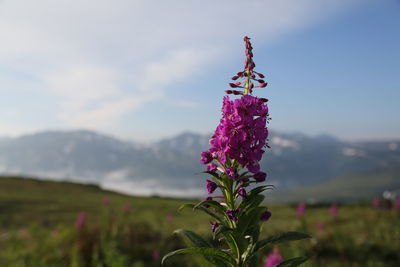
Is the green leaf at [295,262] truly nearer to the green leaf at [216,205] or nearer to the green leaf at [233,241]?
the green leaf at [233,241]

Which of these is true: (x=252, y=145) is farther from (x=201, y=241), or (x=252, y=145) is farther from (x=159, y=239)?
(x=159, y=239)

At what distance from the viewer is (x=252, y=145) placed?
220cm

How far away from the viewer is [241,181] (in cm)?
223

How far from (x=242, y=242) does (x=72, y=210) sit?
1375 inches

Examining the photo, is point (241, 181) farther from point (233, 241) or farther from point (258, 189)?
point (233, 241)

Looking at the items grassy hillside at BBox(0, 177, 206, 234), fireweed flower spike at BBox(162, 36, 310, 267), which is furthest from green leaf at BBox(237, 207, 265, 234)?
grassy hillside at BBox(0, 177, 206, 234)

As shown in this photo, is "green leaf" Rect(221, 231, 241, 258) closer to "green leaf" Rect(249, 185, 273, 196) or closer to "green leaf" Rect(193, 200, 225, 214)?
"green leaf" Rect(193, 200, 225, 214)

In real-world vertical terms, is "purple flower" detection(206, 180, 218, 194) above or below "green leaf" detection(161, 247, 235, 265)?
above

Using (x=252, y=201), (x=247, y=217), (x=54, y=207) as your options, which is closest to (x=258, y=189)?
(x=252, y=201)

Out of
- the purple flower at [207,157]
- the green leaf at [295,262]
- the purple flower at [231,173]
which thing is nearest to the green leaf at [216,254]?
the green leaf at [295,262]

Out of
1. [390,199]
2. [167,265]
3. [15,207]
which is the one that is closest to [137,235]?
[167,265]

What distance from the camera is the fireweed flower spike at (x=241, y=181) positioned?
6.82 feet

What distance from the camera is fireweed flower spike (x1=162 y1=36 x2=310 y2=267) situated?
2078 millimetres

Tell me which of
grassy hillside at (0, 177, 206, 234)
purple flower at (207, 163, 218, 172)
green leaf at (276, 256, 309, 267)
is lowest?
grassy hillside at (0, 177, 206, 234)
